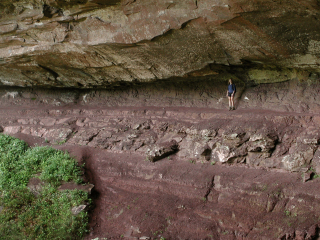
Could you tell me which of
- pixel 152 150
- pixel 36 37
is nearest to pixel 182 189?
pixel 152 150

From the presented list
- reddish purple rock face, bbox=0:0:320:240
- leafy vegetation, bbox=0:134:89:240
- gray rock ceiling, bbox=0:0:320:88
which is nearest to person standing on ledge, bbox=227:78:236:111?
reddish purple rock face, bbox=0:0:320:240

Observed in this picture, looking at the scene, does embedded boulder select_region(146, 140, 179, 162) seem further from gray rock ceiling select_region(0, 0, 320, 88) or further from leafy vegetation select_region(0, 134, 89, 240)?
gray rock ceiling select_region(0, 0, 320, 88)

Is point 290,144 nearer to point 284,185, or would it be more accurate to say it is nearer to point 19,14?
point 284,185

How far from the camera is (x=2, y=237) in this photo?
293 inches

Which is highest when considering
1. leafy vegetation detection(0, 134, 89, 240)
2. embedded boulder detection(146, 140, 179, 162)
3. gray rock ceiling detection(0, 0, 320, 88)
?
gray rock ceiling detection(0, 0, 320, 88)

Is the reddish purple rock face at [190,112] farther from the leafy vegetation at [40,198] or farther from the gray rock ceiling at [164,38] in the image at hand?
the leafy vegetation at [40,198]

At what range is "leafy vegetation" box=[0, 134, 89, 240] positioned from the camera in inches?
298

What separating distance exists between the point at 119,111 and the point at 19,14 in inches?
191

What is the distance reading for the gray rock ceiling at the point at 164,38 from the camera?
640 centimetres

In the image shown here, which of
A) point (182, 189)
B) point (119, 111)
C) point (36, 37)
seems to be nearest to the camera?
point (182, 189)

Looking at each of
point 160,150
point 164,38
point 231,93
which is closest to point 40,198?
point 160,150

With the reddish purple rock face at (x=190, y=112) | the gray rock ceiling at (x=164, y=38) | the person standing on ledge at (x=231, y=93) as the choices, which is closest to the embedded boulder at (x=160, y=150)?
the reddish purple rock face at (x=190, y=112)

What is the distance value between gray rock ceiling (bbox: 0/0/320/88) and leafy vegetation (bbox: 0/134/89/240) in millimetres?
3532

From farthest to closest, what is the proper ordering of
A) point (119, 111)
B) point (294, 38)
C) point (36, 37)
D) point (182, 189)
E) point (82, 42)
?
point (119, 111) < point (36, 37) < point (82, 42) < point (182, 189) < point (294, 38)
